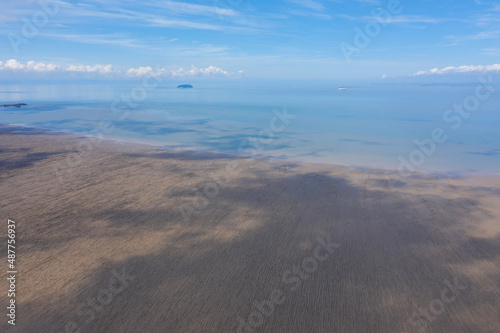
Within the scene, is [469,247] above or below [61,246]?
above

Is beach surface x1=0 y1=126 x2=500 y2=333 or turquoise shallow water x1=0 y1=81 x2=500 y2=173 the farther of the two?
turquoise shallow water x1=0 y1=81 x2=500 y2=173

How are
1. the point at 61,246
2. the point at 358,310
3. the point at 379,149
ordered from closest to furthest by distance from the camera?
the point at 358,310 → the point at 61,246 → the point at 379,149

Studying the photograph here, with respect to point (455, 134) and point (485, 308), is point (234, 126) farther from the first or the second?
point (485, 308)

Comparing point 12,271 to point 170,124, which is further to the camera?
point 170,124

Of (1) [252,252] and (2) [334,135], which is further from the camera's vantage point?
(2) [334,135]

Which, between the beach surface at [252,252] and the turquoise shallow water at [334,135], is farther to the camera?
the turquoise shallow water at [334,135]

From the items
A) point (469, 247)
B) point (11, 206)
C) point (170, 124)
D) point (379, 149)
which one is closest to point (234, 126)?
point (170, 124)

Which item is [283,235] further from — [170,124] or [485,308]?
[170,124]

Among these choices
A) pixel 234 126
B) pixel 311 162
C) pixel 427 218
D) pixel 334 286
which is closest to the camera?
pixel 334 286
